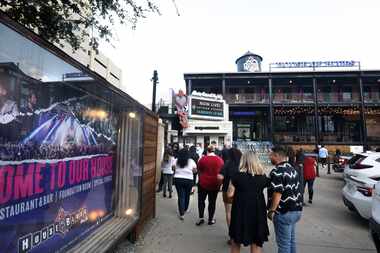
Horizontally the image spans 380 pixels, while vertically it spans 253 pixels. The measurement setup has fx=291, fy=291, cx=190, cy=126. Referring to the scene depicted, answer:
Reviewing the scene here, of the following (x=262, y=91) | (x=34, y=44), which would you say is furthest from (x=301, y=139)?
(x=34, y=44)

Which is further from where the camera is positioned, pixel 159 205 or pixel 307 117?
pixel 307 117

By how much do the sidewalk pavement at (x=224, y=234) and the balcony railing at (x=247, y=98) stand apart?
23289 mm

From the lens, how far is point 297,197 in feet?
11.9

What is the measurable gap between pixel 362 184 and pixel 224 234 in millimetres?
3093

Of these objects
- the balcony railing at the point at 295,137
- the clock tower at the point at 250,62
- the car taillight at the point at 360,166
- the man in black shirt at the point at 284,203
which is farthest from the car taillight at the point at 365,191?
the clock tower at the point at 250,62

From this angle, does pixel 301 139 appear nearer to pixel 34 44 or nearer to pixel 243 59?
pixel 243 59

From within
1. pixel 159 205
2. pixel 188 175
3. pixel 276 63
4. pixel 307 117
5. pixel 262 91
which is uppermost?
pixel 276 63

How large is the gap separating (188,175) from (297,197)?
3.18 m

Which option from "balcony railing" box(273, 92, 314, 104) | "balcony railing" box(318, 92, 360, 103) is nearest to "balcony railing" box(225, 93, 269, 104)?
"balcony railing" box(273, 92, 314, 104)

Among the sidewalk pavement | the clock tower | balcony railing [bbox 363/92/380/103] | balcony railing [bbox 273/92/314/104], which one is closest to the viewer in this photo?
the sidewalk pavement

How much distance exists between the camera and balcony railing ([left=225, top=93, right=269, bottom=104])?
100 ft

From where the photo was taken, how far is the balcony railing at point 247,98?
1203 inches

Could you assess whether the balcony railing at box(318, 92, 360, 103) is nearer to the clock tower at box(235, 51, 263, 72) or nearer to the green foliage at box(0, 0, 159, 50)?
the clock tower at box(235, 51, 263, 72)

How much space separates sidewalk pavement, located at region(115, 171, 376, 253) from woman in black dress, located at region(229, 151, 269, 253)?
1220 millimetres
